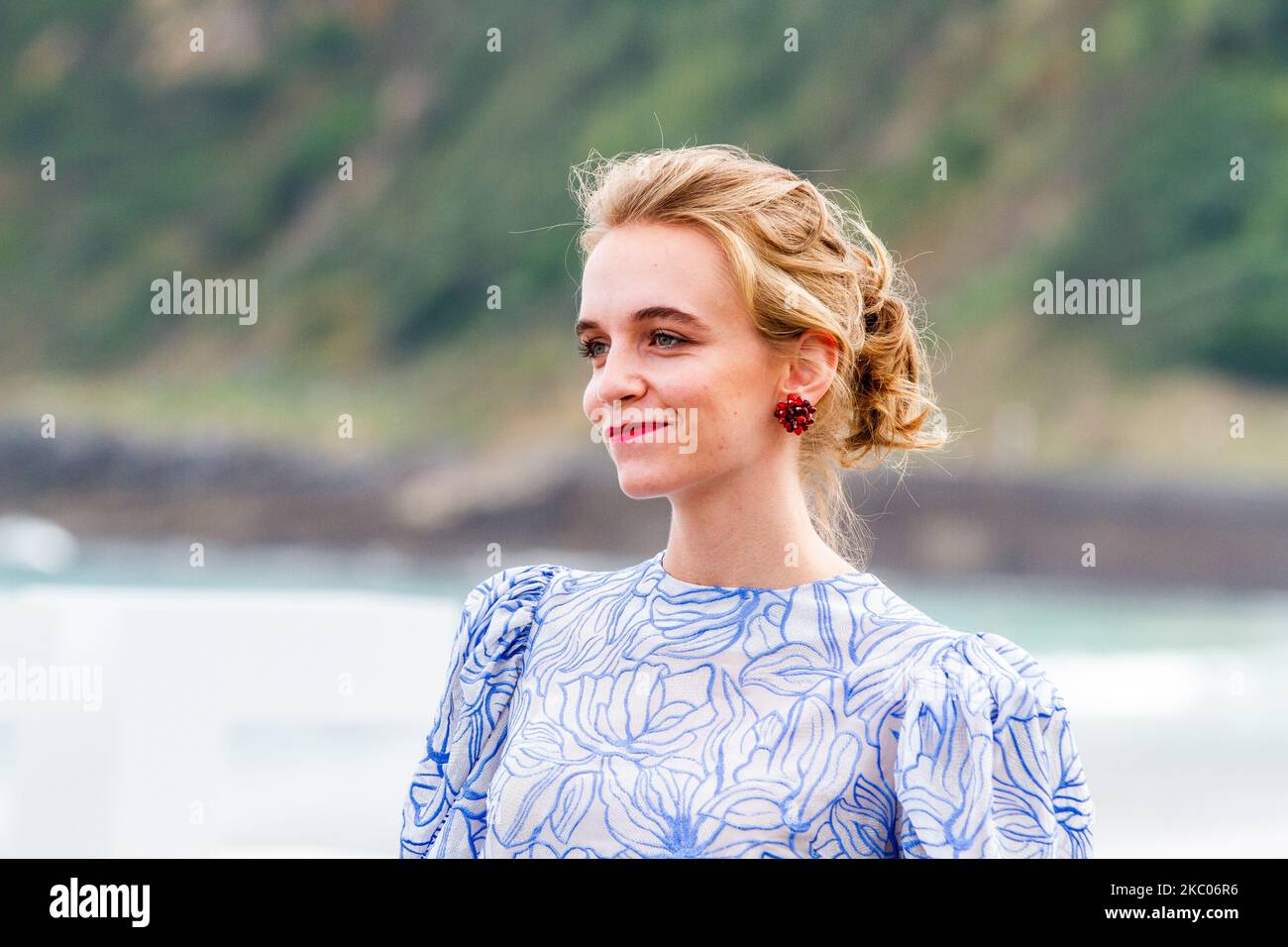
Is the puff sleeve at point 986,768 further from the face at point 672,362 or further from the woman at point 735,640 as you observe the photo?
the face at point 672,362

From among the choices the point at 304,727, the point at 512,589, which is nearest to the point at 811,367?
the point at 512,589

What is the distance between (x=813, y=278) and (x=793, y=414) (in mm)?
136

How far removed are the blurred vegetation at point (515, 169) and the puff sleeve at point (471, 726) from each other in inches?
839

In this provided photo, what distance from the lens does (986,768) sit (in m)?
1.34

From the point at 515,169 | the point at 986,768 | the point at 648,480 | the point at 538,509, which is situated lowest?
the point at 986,768

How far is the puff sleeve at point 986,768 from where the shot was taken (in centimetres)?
132

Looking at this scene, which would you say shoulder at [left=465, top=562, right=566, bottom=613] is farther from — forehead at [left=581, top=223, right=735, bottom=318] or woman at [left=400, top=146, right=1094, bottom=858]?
forehead at [left=581, top=223, right=735, bottom=318]

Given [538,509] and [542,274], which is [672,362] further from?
[542,274]

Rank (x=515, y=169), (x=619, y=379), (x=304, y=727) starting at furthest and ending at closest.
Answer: (x=515, y=169) → (x=304, y=727) → (x=619, y=379)

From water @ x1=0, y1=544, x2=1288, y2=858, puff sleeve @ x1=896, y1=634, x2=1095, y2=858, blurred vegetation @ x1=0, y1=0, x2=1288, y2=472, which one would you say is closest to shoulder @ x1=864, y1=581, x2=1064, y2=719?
puff sleeve @ x1=896, y1=634, x2=1095, y2=858

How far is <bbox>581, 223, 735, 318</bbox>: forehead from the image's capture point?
1464mm

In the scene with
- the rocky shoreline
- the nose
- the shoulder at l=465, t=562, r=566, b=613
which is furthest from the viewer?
the rocky shoreline

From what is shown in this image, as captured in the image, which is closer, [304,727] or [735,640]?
[735,640]

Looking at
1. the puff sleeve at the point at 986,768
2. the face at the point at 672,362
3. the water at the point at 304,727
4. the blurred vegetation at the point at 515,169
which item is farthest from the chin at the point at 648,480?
the blurred vegetation at the point at 515,169
